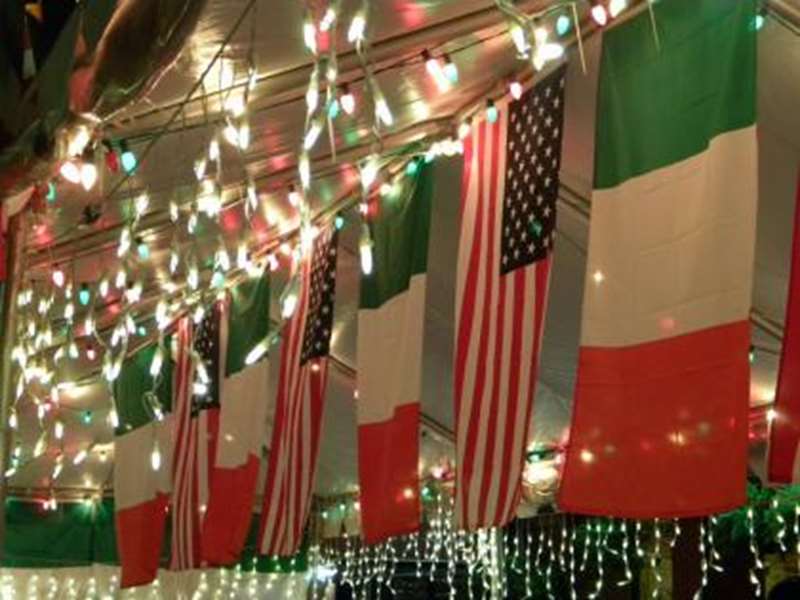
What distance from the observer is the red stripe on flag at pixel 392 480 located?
4.99 metres

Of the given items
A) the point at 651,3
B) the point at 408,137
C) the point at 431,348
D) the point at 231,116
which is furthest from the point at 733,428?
the point at 431,348

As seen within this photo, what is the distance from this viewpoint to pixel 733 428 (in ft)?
10.2

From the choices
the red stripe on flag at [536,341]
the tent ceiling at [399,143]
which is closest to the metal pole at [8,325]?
the tent ceiling at [399,143]

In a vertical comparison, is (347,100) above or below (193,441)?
above

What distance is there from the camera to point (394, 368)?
5.16 m

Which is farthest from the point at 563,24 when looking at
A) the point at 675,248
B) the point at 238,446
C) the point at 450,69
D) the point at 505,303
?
the point at 238,446

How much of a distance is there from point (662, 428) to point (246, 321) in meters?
4.01

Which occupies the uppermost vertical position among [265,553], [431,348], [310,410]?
[431,348]

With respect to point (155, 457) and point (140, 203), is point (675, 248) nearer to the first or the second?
point (155, 457)

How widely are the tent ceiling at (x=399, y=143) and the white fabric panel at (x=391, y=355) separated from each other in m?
0.88

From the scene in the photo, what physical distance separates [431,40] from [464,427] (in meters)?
1.45

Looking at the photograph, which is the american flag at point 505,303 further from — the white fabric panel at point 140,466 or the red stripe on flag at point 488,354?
the white fabric panel at point 140,466

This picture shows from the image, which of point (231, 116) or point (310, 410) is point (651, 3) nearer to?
point (231, 116)

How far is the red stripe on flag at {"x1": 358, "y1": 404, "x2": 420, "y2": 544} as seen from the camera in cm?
499
